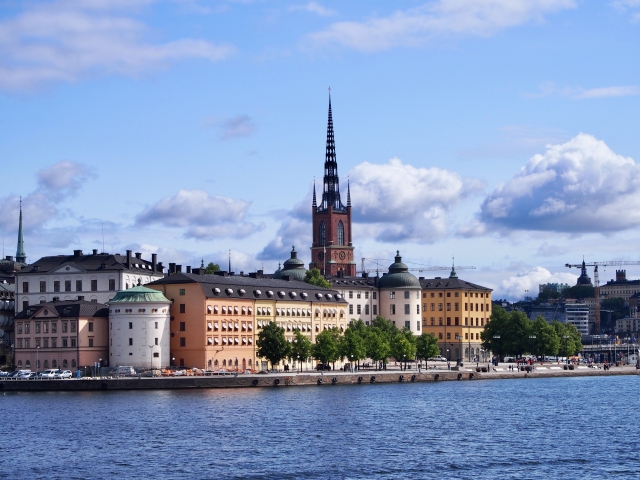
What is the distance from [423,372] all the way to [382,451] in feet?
247

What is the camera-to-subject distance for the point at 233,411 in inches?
3612

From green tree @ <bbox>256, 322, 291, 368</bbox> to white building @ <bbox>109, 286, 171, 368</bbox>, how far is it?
1130cm

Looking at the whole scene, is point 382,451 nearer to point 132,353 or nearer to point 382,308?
point 132,353

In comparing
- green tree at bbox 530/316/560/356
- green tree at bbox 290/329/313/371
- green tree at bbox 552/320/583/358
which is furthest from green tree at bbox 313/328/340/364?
green tree at bbox 552/320/583/358

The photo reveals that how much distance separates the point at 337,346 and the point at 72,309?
1192 inches

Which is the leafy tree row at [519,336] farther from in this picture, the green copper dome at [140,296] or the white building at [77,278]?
the green copper dome at [140,296]

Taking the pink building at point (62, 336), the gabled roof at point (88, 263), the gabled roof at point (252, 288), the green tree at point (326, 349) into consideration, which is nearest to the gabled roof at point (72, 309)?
the pink building at point (62, 336)

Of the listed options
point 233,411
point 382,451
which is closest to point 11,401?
point 233,411

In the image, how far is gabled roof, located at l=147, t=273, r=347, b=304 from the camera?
137625mm

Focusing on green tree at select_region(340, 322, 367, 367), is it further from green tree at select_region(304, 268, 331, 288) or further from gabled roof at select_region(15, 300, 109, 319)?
green tree at select_region(304, 268, 331, 288)

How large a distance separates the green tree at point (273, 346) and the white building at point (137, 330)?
11296mm

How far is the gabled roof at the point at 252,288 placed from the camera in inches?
5418

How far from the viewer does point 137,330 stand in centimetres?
13125

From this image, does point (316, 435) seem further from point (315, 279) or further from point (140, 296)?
point (315, 279)
